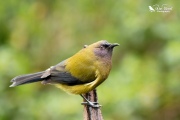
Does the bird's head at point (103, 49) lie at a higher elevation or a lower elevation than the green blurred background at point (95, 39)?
lower

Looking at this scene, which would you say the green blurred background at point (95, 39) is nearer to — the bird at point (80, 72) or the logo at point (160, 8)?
the logo at point (160, 8)

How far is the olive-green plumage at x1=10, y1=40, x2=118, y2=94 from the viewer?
15.9ft

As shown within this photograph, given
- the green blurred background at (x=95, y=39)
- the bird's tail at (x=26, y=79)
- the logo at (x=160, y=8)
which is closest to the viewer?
the bird's tail at (x=26, y=79)

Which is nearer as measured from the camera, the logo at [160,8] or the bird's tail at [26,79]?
the bird's tail at [26,79]

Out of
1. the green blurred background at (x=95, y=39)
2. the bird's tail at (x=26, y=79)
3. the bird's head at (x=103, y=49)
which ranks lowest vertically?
the bird's tail at (x=26, y=79)

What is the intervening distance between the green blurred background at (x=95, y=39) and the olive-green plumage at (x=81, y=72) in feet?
2.94

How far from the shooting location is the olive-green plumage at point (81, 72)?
15.9 ft

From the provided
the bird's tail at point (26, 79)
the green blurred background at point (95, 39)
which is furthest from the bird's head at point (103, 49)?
the green blurred background at point (95, 39)

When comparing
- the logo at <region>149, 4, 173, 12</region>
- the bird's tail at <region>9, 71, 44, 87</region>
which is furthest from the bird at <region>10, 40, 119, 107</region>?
the logo at <region>149, 4, 173, 12</region>

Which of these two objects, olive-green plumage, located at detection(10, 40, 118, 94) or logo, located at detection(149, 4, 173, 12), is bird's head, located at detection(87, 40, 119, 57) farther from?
logo, located at detection(149, 4, 173, 12)

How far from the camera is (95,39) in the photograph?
7.81m

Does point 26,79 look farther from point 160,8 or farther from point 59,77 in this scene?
point 160,8

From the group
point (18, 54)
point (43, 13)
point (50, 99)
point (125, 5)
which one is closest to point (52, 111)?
point (50, 99)

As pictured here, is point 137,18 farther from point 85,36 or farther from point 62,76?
point 62,76
